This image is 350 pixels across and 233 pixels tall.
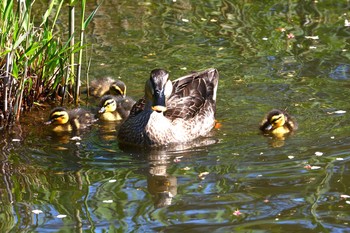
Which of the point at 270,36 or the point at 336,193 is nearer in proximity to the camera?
the point at 336,193

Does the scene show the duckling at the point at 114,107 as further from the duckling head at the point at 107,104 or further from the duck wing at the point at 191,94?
the duck wing at the point at 191,94

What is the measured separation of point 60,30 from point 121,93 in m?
1.79

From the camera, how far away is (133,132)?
27.2ft

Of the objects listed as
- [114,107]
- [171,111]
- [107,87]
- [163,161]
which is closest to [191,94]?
[171,111]

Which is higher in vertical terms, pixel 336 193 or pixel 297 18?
pixel 297 18

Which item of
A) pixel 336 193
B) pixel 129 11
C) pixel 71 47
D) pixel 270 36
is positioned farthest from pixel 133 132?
pixel 129 11

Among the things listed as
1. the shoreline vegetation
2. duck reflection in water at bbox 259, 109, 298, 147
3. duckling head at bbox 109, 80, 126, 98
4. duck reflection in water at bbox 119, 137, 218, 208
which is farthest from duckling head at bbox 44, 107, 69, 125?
duck reflection in water at bbox 259, 109, 298, 147

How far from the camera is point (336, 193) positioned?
6656 millimetres

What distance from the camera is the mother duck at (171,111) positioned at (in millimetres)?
8023

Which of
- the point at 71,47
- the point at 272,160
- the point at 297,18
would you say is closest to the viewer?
the point at 272,160

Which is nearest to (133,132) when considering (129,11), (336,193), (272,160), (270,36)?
(272,160)

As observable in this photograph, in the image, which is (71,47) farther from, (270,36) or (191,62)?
(270,36)

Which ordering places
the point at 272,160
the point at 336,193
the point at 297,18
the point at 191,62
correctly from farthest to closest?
the point at 297,18
the point at 191,62
the point at 272,160
the point at 336,193

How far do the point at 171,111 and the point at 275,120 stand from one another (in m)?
1.06
